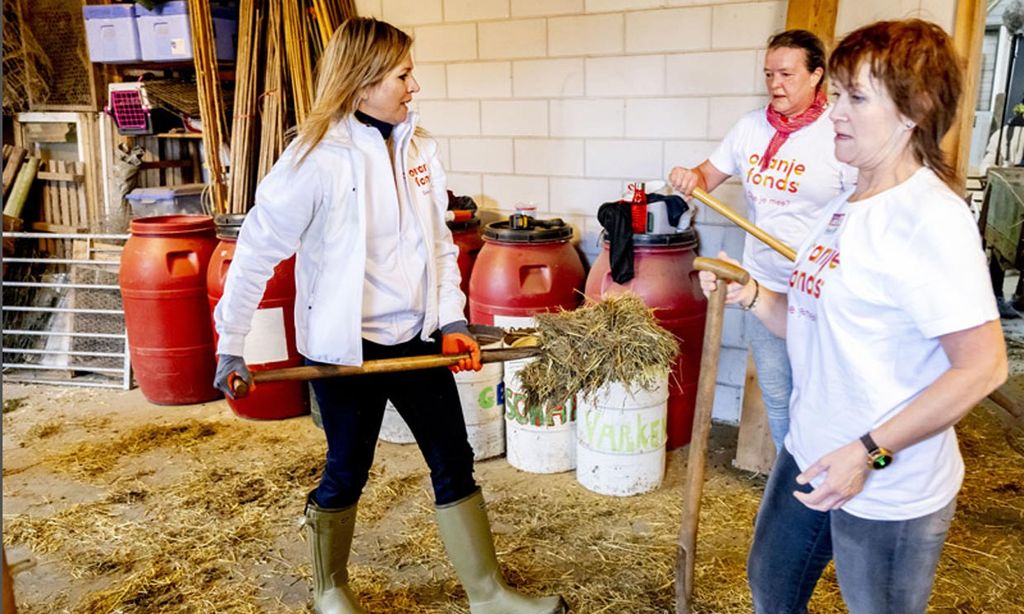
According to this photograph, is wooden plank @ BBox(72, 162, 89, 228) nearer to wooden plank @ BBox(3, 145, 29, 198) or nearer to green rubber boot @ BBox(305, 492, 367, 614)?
wooden plank @ BBox(3, 145, 29, 198)

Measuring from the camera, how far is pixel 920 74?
4.48 ft

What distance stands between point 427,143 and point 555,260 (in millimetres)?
1443

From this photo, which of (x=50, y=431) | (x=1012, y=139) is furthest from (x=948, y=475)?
(x=1012, y=139)

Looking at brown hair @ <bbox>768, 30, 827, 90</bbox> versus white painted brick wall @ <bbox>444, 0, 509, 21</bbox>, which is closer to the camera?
brown hair @ <bbox>768, 30, 827, 90</bbox>

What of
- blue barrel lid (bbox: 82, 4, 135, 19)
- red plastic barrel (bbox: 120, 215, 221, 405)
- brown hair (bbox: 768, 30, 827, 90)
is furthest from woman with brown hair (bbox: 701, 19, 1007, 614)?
blue barrel lid (bbox: 82, 4, 135, 19)

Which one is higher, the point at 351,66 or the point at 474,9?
the point at 474,9

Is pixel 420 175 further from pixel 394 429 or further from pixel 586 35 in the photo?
pixel 586 35

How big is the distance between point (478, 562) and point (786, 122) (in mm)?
1722

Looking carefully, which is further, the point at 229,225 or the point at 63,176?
the point at 63,176

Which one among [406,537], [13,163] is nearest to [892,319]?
[406,537]

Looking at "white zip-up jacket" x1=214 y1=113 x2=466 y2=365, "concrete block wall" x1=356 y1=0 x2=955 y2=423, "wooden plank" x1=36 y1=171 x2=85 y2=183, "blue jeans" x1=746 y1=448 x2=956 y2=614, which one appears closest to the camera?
"blue jeans" x1=746 y1=448 x2=956 y2=614

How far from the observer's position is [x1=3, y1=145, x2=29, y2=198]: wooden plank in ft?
19.2

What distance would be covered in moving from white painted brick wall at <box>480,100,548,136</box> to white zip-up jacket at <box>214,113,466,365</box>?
7.23 feet

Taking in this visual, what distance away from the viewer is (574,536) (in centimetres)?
312
